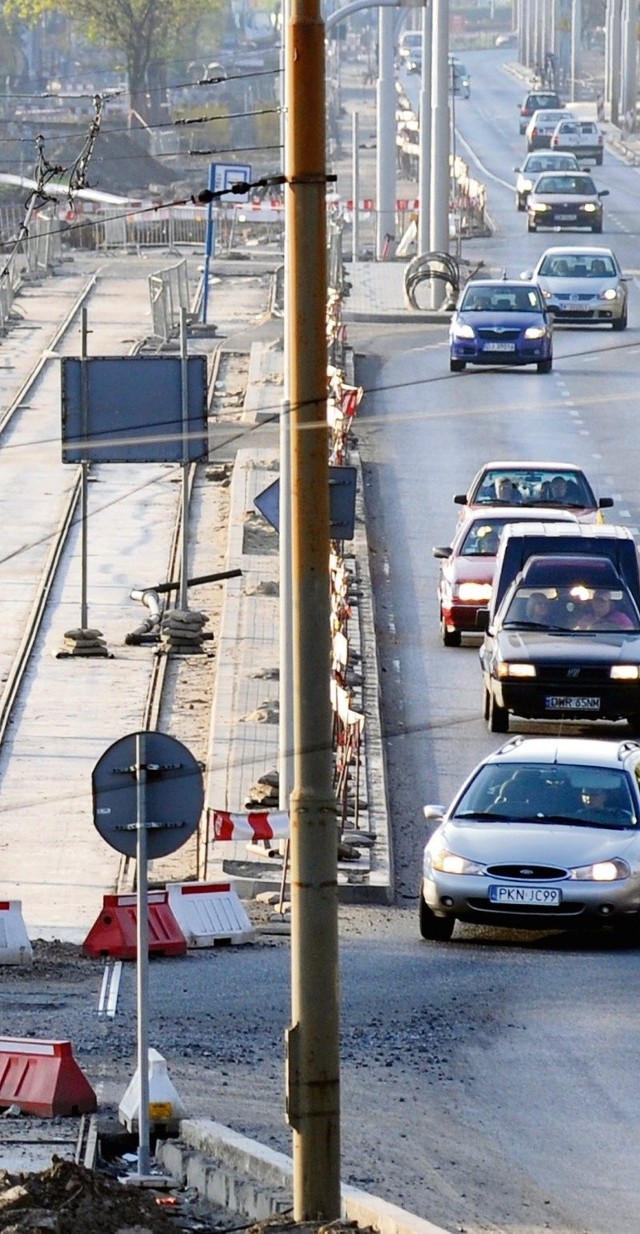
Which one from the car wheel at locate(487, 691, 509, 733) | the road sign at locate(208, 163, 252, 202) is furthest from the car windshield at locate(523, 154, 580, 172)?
the car wheel at locate(487, 691, 509, 733)

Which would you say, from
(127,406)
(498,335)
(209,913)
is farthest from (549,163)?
(209,913)

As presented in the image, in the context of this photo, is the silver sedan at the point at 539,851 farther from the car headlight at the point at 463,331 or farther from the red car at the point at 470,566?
the car headlight at the point at 463,331

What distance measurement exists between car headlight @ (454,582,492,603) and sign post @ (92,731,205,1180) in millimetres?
14453

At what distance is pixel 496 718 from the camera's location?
21.7 m

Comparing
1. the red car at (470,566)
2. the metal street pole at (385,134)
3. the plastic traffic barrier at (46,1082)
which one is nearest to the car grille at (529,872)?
the plastic traffic barrier at (46,1082)

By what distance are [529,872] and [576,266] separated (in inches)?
1268

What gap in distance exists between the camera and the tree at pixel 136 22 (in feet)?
356

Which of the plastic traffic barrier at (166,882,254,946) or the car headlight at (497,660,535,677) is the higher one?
the car headlight at (497,660,535,677)

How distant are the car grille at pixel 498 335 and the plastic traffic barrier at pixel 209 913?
25.3 m

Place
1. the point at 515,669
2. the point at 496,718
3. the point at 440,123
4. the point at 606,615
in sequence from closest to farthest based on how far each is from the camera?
the point at 515,669
the point at 496,718
the point at 606,615
the point at 440,123

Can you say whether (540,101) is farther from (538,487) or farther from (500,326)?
(538,487)

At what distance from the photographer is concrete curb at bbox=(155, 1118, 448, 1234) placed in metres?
8.97

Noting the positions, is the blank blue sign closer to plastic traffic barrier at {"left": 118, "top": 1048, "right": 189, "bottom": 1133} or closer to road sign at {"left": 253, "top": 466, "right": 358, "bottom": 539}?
road sign at {"left": 253, "top": 466, "right": 358, "bottom": 539}

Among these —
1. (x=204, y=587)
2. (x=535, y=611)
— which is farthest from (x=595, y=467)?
(x=535, y=611)
